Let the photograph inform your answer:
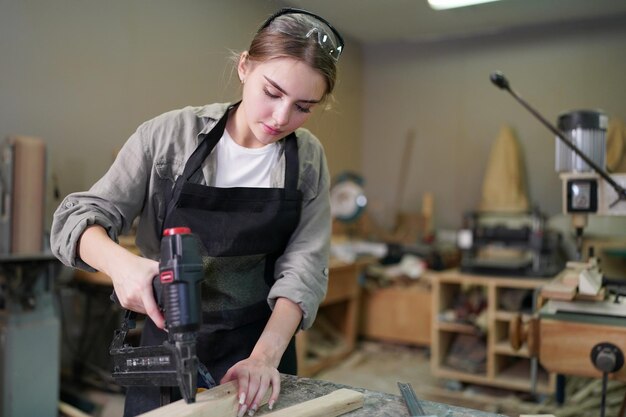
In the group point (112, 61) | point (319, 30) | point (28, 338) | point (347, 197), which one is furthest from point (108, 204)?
point (347, 197)

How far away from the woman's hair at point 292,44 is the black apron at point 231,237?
0.16 m

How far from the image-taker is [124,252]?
0.90 meters

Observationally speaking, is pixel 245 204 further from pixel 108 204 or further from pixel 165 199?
pixel 108 204

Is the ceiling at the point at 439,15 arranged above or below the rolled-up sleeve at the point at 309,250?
above

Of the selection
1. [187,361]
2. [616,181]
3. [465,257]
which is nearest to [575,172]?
[616,181]

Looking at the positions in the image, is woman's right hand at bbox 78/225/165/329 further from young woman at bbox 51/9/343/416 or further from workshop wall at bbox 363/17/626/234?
workshop wall at bbox 363/17/626/234

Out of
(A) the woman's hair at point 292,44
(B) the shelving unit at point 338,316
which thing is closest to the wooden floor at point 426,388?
(B) the shelving unit at point 338,316

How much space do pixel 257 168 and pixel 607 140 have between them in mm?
1165

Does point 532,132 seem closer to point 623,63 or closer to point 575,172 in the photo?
point 623,63

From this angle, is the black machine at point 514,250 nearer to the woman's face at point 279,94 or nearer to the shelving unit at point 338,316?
the shelving unit at point 338,316

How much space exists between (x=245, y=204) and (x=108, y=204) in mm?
257

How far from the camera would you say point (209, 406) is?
0.88 meters

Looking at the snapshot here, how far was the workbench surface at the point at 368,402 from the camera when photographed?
950 mm

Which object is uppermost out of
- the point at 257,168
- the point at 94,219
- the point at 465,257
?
the point at 257,168
